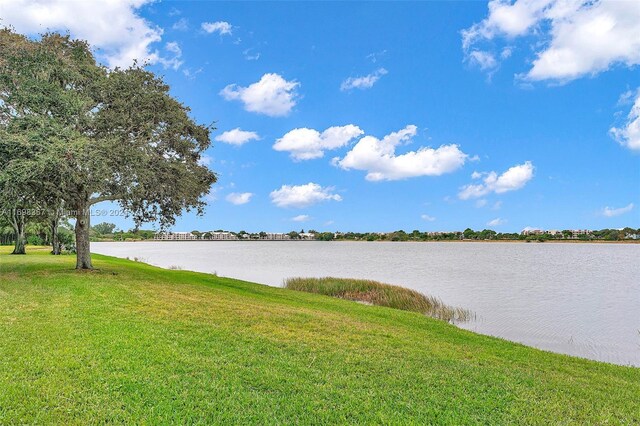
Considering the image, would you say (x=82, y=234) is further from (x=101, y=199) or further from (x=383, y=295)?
(x=383, y=295)

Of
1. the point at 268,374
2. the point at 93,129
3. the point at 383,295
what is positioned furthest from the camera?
the point at 383,295

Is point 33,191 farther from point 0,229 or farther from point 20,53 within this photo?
point 0,229

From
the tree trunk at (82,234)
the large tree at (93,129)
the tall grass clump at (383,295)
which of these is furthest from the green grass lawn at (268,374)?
the tree trunk at (82,234)

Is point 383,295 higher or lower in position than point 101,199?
lower

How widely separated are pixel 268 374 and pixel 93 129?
726 inches

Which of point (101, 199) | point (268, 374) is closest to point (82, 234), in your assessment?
point (101, 199)

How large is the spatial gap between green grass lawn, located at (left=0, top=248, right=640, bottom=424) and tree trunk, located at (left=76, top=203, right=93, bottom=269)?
929 cm

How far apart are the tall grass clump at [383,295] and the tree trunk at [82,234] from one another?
1315 centimetres

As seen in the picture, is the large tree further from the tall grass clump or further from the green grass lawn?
the tall grass clump

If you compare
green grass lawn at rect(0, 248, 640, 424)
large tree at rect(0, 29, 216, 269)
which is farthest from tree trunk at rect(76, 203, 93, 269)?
green grass lawn at rect(0, 248, 640, 424)

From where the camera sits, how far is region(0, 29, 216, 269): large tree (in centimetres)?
1769

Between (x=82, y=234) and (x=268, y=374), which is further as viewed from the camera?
(x=82, y=234)

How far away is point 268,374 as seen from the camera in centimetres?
748

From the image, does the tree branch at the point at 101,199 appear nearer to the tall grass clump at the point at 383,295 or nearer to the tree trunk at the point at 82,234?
the tree trunk at the point at 82,234
